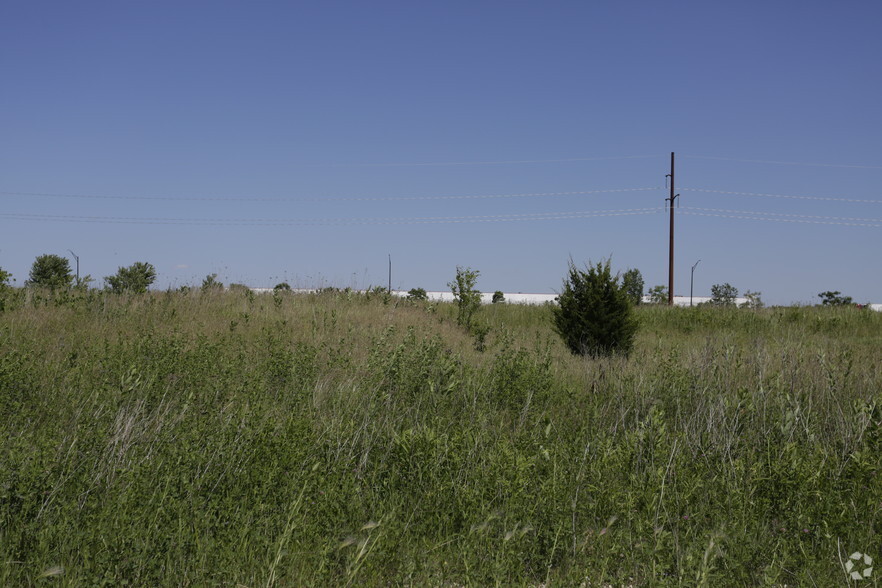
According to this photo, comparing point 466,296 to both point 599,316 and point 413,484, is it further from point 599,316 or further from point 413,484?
point 413,484

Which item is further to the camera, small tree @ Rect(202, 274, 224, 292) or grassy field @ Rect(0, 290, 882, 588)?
small tree @ Rect(202, 274, 224, 292)

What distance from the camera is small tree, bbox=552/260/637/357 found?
12766 mm

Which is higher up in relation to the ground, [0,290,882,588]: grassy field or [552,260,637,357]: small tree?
[552,260,637,357]: small tree

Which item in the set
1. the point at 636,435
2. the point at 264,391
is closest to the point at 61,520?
the point at 264,391

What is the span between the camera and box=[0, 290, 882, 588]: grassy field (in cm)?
302

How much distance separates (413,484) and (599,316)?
373 inches

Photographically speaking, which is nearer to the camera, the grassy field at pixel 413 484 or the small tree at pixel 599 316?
the grassy field at pixel 413 484

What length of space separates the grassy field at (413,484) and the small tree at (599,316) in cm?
522

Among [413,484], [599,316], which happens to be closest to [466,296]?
[599,316]

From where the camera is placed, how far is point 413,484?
408 centimetres

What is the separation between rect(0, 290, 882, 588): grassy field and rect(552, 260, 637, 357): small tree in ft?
17.1

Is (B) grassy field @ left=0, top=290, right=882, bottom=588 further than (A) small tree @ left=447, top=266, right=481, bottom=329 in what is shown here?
No

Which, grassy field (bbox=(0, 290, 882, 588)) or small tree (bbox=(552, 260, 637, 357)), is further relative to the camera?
small tree (bbox=(552, 260, 637, 357))

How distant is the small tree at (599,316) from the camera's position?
41.9ft
